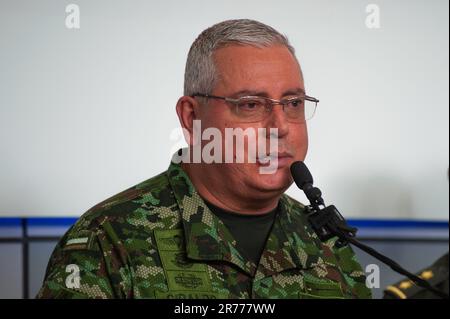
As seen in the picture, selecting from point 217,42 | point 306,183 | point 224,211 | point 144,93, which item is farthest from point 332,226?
point 144,93

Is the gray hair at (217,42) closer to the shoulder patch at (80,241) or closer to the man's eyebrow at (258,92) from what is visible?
the man's eyebrow at (258,92)

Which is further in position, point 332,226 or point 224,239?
point 224,239

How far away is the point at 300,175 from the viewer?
1540 mm

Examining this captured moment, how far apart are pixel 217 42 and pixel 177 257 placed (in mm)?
464

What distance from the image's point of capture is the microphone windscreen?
152 centimetres

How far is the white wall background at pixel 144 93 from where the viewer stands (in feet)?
7.77

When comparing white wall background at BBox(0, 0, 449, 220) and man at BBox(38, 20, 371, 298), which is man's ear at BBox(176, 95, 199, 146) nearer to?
man at BBox(38, 20, 371, 298)

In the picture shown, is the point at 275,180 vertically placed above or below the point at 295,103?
below

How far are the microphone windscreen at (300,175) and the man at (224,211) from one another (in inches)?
4.9

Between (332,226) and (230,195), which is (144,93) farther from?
(332,226)

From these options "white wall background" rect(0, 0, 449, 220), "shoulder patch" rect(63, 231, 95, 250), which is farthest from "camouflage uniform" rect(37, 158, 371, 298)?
"white wall background" rect(0, 0, 449, 220)

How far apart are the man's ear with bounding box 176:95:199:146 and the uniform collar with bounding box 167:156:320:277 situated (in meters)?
0.08

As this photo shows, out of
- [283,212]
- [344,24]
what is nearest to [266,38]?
[283,212]

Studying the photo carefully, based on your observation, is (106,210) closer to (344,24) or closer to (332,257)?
(332,257)
